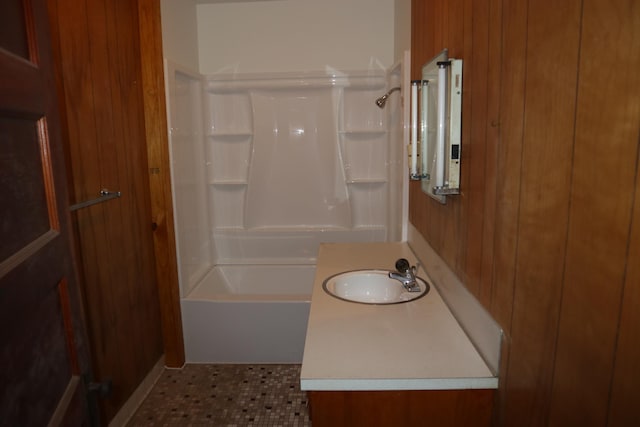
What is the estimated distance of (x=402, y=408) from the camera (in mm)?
1149

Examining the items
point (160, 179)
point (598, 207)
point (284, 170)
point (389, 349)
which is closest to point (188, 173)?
point (160, 179)

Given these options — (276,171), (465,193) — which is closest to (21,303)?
(465,193)

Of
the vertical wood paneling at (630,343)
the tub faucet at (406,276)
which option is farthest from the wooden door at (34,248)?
the tub faucet at (406,276)

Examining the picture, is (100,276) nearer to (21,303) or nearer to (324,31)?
(21,303)

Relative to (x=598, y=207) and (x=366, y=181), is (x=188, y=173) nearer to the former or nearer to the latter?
(x=366, y=181)

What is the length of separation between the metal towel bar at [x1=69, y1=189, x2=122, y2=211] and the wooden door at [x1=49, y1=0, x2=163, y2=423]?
0.03 metres

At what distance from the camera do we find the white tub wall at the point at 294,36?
325cm

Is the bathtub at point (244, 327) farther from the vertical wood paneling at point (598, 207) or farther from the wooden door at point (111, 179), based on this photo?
the vertical wood paneling at point (598, 207)

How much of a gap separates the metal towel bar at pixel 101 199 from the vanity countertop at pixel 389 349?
1.06 metres

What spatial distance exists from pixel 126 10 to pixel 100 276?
1.44 m

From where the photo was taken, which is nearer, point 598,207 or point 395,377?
point 598,207

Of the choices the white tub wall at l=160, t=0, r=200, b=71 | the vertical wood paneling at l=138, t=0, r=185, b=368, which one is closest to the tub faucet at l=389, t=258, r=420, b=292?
the vertical wood paneling at l=138, t=0, r=185, b=368

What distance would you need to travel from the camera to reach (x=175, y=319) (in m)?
2.78

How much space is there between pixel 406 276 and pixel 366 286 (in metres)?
0.23
